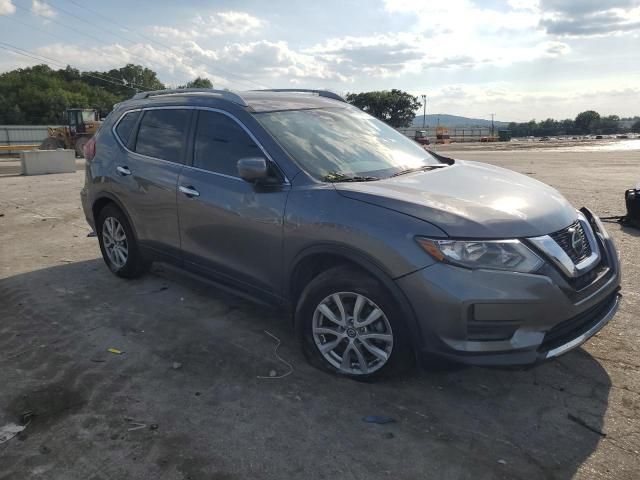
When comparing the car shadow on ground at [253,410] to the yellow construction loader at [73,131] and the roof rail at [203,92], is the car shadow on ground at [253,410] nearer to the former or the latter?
the roof rail at [203,92]

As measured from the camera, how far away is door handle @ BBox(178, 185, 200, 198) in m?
4.14

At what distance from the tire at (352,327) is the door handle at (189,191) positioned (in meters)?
1.33

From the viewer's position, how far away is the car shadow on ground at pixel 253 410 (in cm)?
259

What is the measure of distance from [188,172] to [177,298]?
1309 millimetres

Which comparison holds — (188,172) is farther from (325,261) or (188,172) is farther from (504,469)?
(504,469)

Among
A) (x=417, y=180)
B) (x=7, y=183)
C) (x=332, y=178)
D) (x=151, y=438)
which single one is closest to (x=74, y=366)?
(x=151, y=438)

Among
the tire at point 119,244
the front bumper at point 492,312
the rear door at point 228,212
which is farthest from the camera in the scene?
the tire at point 119,244

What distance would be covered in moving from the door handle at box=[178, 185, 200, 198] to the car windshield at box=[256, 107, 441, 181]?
783 mm

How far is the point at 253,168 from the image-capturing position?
136 inches

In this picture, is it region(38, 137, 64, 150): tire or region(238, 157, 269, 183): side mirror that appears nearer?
region(238, 157, 269, 183): side mirror

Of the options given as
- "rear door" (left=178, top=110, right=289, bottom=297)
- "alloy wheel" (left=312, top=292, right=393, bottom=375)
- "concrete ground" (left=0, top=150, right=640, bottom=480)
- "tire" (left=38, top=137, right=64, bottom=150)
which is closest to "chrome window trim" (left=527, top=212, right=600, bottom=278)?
"concrete ground" (left=0, top=150, right=640, bottom=480)

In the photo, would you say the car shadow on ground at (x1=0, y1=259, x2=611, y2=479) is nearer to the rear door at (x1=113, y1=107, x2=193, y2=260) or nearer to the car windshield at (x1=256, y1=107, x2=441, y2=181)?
the rear door at (x1=113, y1=107, x2=193, y2=260)

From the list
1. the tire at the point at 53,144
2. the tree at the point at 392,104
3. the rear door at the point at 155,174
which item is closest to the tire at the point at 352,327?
the rear door at the point at 155,174

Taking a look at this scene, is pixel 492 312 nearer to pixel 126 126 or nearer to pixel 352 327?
pixel 352 327
